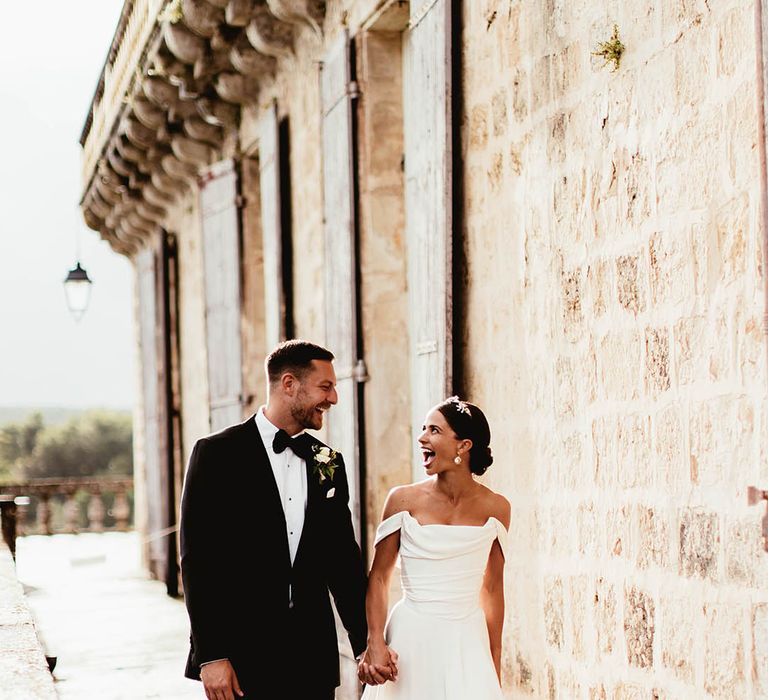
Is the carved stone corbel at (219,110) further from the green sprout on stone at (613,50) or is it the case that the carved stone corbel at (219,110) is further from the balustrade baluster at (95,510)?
the balustrade baluster at (95,510)

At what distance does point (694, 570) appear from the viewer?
3.47 m

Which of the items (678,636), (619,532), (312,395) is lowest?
(678,636)

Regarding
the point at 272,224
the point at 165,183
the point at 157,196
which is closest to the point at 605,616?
the point at 272,224

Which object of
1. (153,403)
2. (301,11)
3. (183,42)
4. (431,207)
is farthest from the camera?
(153,403)

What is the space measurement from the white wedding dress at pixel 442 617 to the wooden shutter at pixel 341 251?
2511 mm

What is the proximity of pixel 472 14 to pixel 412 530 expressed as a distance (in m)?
2.19

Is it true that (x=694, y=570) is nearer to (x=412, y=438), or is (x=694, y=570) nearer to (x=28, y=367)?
(x=412, y=438)

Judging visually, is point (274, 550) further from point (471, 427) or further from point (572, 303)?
point (572, 303)

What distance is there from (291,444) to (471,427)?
52cm

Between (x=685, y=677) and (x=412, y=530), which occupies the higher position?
(x=412, y=530)

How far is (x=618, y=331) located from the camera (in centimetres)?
390

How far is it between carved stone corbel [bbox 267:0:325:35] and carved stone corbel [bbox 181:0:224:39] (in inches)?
27.2

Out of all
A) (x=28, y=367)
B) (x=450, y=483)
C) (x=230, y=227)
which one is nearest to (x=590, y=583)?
(x=450, y=483)

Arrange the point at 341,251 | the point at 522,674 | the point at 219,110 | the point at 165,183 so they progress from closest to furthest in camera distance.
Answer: the point at 522,674, the point at 341,251, the point at 219,110, the point at 165,183
